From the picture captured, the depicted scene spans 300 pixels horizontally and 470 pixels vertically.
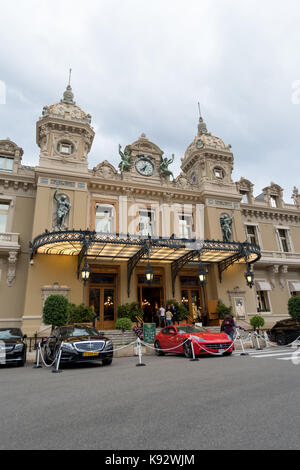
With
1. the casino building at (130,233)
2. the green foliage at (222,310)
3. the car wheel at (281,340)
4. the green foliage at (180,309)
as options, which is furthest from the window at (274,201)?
the car wheel at (281,340)

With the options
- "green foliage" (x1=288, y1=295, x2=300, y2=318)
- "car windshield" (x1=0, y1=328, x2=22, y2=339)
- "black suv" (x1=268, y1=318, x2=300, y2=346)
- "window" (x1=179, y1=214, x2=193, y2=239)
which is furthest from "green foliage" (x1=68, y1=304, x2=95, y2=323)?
"green foliage" (x1=288, y1=295, x2=300, y2=318)

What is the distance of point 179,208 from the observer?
2472 centimetres

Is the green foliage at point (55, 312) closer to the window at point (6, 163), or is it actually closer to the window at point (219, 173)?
the window at point (6, 163)

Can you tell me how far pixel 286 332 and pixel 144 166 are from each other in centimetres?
1685

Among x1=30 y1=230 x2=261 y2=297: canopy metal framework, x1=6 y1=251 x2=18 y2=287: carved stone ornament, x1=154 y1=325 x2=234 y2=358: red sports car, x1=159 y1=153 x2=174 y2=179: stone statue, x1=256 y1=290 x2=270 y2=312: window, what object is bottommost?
x1=154 y1=325 x2=234 y2=358: red sports car

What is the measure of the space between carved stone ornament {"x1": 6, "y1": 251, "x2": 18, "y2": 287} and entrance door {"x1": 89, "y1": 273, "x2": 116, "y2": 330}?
5.18 meters

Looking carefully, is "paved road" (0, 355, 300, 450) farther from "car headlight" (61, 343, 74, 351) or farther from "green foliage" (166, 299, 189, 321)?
"green foliage" (166, 299, 189, 321)

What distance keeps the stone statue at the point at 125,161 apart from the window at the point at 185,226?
616cm

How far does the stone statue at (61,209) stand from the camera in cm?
1991

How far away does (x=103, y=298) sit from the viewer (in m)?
20.9

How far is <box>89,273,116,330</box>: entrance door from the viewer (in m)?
20.4

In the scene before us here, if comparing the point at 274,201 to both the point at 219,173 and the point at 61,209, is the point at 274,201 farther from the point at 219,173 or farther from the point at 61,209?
the point at 61,209
